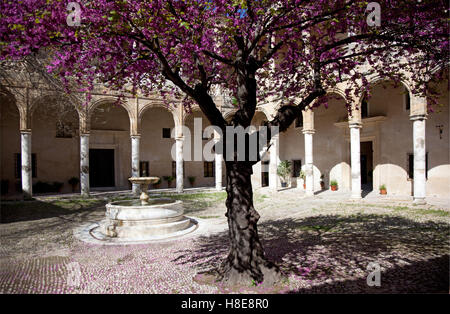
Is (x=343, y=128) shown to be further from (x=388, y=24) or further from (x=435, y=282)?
(x=435, y=282)

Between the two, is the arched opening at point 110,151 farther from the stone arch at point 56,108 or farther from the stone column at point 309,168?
the stone column at point 309,168

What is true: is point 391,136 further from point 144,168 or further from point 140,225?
point 144,168

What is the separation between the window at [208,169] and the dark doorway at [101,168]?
284 inches

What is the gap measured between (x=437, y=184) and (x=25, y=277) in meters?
15.8

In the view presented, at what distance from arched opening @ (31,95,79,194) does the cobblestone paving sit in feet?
25.9

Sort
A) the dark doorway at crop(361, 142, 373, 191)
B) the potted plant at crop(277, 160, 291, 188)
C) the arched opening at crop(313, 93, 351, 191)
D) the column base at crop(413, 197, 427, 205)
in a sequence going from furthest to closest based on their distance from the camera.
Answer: the dark doorway at crop(361, 142, 373, 191)
the potted plant at crop(277, 160, 291, 188)
the arched opening at crop(313, 93, 351, 191)
the column base at crop(413, 197, 427, 205)

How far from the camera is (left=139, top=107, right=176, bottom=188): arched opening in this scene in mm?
22516

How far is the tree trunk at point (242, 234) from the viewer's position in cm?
484

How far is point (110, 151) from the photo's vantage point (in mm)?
21891

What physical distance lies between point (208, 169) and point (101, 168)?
328 inches

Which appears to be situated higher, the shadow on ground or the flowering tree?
the flowering tree

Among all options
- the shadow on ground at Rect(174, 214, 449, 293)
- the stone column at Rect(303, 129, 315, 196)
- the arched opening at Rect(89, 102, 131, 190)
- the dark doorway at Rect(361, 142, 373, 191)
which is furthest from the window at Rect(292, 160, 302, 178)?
the arched opening at Rect(89, 102, 131, 190)

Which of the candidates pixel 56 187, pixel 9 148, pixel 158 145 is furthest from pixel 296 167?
pixel 9 148

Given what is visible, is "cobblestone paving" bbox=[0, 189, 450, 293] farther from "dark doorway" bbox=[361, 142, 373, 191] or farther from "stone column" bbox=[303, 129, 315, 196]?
"dark doorway" bbox=[361, 142, 373, 191]
